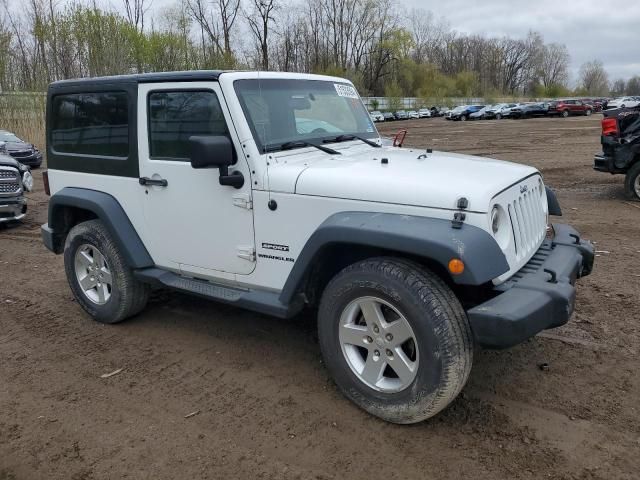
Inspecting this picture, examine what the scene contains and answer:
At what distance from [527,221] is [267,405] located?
2.02 meters

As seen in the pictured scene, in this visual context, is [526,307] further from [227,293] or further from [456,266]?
[227,293]

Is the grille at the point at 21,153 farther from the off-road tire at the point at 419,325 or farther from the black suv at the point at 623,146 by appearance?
the off-road tire at the point at 419,325

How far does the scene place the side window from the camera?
3941 mm

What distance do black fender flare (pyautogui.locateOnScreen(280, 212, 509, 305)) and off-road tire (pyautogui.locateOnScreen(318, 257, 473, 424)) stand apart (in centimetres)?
15

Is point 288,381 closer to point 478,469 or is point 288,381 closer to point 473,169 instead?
point 478,469

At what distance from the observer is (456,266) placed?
2869 millimetres

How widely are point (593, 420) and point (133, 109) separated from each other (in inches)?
150

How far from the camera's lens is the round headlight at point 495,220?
3119 millimetres

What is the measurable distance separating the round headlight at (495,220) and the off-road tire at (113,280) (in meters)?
3.00

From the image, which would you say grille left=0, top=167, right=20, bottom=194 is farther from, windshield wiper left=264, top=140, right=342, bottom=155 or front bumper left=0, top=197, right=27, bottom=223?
windshield wiper left=264, top=140, right=342, bottom=155

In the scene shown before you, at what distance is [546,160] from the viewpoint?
53.4 ft

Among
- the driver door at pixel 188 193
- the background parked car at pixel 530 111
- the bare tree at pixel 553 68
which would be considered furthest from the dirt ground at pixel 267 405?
the bare tree at pixel 553 68

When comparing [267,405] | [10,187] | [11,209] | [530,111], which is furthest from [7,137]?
[530,111]

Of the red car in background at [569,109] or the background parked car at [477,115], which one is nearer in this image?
the red car in background at [569,109]
